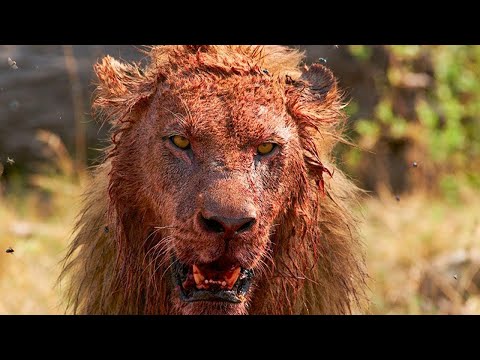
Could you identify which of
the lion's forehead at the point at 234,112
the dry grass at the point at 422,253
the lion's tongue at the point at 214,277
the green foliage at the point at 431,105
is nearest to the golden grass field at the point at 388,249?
the dry grass at the point at 422,253

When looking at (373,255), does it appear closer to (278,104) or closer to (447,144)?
(447,144)

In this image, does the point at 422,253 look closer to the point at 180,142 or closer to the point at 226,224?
the point at 180,142

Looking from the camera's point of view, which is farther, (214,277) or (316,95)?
(316,95)

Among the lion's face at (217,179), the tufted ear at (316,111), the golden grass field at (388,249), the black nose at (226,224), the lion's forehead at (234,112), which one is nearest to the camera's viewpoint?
the black nose at (226,224)

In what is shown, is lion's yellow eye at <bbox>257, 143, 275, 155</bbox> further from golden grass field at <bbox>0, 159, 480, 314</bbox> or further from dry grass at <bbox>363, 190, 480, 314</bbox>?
dry grass at <bbox>363, 190, 480, 314</bbox>

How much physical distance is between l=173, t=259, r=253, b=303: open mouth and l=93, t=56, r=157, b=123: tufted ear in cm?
67

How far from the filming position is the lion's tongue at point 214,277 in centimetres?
338

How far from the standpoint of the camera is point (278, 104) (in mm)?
3498

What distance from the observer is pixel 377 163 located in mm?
8703

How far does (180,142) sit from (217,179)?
261 millimetres

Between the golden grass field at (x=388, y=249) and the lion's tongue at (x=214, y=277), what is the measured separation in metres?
1.70

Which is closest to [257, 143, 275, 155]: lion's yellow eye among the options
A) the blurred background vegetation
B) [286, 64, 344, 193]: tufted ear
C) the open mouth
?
[286, 64, 344, 193]: tufted ear

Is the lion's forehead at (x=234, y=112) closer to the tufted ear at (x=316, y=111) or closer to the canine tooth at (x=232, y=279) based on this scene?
the tufted ear at (x=316, y=111)

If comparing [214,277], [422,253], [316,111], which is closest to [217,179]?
[214,277]
